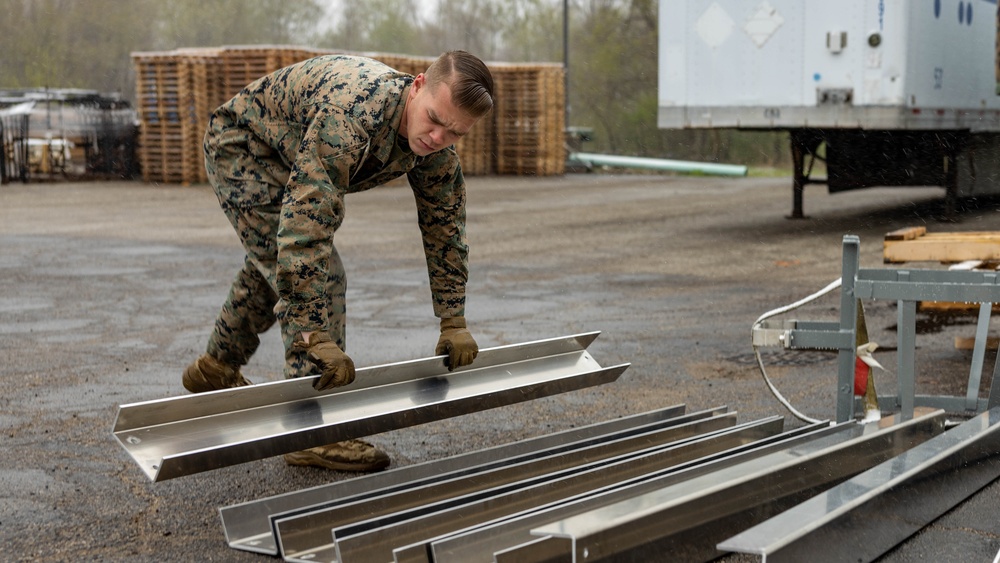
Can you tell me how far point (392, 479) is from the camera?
359 cm

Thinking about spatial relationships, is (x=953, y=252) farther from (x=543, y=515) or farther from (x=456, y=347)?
(x=543, y=515)

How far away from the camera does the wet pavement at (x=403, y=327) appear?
3764 mm

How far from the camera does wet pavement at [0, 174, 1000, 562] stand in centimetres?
376

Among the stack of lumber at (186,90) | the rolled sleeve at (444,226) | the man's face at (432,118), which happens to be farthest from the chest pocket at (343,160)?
the stack of lumber at (186,90)

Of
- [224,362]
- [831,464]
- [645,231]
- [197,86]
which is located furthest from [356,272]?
[197,86]

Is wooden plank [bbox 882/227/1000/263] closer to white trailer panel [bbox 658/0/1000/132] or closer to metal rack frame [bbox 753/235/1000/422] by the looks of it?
metal rack frame [bbox 753/235/1000/422]

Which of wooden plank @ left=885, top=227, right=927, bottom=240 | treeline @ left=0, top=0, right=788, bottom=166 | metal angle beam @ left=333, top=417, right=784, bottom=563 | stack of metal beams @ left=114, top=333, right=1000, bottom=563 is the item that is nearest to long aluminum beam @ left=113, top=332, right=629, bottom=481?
stack of metal beams @ left=114, top=333, right=1000, bottom=563

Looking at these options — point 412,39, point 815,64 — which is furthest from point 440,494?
point 412,39

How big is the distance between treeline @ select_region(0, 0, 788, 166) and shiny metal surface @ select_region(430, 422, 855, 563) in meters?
31.2

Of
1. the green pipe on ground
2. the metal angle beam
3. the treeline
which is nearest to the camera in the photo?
the metal angle beam

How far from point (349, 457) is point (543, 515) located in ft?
4.15

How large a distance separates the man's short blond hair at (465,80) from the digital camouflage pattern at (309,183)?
0.66 ft

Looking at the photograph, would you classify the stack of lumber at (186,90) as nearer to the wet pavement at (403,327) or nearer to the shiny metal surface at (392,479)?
the wet pavement at (403,327)

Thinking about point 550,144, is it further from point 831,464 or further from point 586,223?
point 831,464
